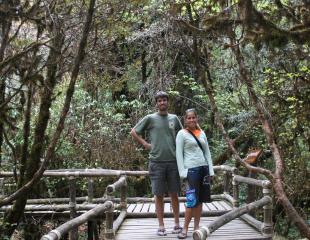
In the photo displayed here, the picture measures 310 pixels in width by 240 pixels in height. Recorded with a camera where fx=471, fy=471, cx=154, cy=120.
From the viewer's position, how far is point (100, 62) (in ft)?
40.6

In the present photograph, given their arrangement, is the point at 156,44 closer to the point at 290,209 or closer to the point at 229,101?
the point at 229,101

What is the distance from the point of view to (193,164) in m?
6.36

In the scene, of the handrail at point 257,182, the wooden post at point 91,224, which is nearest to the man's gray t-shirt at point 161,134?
the handrail at point 257,182

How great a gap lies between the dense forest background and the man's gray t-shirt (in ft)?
5.38

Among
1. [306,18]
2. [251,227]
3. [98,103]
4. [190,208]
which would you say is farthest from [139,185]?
[306,18]

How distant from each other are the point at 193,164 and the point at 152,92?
8.02m

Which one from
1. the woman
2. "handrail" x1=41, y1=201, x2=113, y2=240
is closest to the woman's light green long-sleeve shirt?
the woman

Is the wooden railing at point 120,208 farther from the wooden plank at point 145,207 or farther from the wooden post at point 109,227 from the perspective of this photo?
the wooden plank at point 145,207

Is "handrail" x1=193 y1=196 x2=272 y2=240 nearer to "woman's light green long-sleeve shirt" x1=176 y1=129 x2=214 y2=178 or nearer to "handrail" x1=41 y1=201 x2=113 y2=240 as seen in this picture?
"woman's light green long-sleeve shirt" x1=176 y1=129 x2=214 y2=178

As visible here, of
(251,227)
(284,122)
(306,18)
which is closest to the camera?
(306,18)

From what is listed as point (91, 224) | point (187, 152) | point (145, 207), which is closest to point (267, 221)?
→ point (187, 152)

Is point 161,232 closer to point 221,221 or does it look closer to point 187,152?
point 187,152

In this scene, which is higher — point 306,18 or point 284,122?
point 306,18

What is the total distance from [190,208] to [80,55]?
2.52 m
